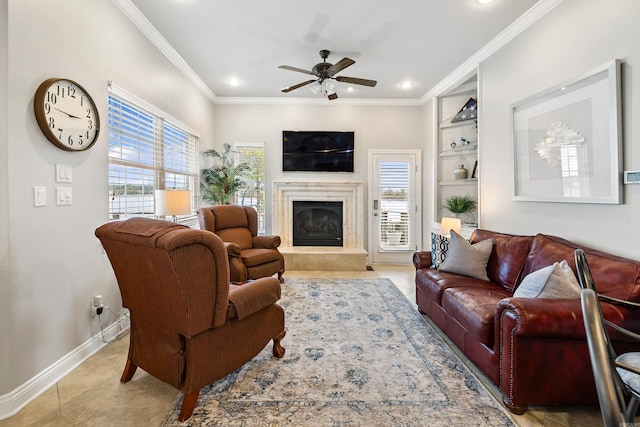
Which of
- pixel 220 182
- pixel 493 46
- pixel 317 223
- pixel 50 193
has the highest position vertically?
pixel 493 46

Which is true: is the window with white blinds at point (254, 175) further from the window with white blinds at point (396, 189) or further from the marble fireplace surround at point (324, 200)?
the window with white blinds at point (396, 189)

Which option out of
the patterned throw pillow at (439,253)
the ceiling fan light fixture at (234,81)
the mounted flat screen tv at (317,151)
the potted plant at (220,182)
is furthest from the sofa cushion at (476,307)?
the ceiling fan light fixture at (234,81)

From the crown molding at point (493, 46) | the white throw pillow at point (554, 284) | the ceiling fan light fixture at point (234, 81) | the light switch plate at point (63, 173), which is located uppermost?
the ceiling fan light fixture at point (234, 81)

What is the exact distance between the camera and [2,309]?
1577 mm

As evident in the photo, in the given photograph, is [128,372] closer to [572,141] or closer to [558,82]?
[572,141]

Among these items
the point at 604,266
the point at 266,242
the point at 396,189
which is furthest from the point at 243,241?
the point at 604,266

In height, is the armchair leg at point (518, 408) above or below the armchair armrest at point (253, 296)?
below

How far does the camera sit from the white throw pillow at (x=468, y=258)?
2.60 m

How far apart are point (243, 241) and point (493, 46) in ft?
13.0

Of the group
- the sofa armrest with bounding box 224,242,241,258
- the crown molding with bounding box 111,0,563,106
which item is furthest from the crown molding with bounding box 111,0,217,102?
the sofa armrest with bounding box 224,242,241,258

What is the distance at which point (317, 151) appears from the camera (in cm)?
507

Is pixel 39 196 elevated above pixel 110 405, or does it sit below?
above

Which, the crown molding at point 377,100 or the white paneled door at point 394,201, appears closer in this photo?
the crown molding at point 377,100

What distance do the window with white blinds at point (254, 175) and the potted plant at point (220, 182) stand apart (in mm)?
285
